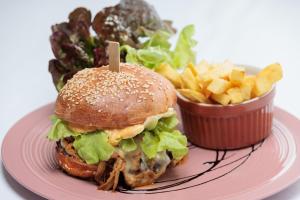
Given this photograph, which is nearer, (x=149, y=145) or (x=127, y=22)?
(x=149, y=145)

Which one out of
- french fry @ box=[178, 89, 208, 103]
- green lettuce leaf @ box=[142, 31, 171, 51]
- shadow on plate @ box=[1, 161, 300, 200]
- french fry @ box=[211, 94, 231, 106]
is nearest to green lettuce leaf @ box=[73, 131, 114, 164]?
shadow on plate @ box=[1, 161, 300, 200]

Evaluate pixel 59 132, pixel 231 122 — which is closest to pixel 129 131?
pixel 59 132

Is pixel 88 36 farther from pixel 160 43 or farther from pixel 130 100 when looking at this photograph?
pixel 130 100

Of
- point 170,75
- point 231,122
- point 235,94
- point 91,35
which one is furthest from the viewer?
point 91,35

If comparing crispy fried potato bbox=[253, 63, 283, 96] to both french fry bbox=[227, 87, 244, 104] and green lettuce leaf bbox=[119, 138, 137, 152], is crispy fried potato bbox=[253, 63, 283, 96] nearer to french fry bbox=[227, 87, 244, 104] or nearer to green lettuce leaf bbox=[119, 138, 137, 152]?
french fry bbox=[227, 87, 244, 104]

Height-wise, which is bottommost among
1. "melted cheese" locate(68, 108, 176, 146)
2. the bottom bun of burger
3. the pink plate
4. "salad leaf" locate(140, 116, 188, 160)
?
the pink plate

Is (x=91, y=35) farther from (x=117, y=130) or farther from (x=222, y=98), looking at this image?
(x=117, y=130)
